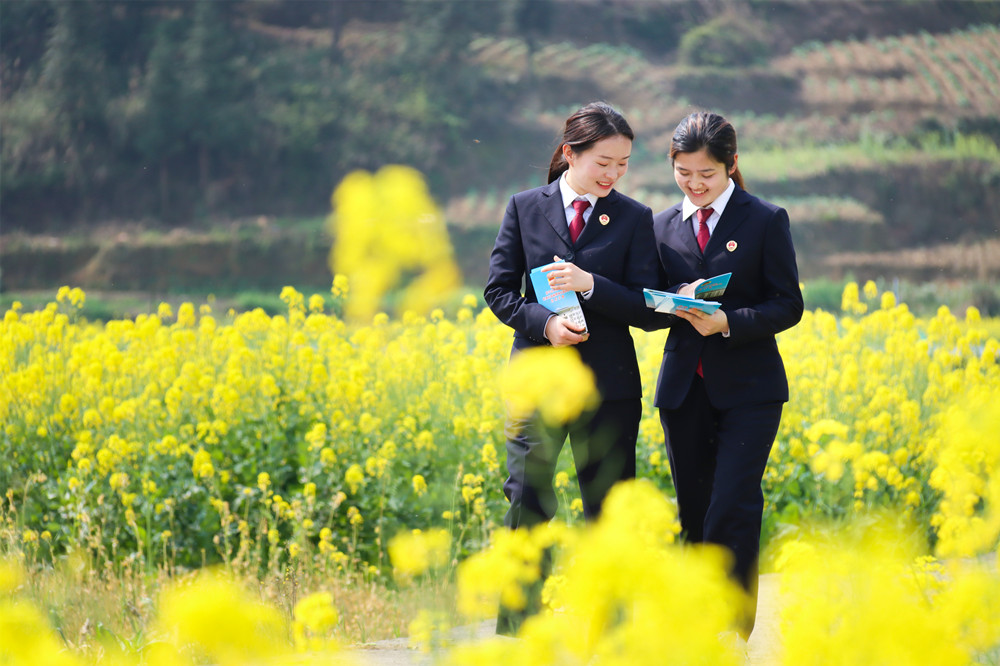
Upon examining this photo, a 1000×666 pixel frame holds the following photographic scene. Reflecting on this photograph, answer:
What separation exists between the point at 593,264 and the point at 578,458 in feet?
1.82

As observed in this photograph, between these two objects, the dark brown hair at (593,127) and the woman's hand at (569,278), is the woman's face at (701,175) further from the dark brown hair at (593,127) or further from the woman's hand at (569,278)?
the woman's hand at (569,278)

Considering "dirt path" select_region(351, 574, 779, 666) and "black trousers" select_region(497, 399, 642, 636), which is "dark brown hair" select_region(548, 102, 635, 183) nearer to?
"black trousers" select_region(497, 399, 642, 636)

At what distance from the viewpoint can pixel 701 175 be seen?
2.62m

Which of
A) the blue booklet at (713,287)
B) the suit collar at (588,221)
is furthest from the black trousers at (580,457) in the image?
the suit collar at (588,221)

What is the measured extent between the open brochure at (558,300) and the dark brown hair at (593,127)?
36cm

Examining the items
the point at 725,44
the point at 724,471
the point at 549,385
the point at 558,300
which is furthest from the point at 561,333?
the point at 725,44

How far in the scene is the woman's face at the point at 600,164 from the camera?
2.63 metres

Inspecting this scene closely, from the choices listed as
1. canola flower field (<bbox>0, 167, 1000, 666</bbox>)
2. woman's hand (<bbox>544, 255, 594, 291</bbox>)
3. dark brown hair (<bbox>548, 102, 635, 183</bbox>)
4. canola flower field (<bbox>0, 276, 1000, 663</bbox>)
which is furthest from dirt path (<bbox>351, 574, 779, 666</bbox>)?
dark brown hair (<bbox>548, 102, 635, 183</bbox>)

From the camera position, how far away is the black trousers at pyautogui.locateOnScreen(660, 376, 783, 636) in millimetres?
2523

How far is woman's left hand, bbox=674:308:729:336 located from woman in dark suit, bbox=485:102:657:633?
0.16 meters

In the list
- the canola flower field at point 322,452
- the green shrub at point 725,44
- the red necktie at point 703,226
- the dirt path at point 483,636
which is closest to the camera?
the dirt path at point 483,636

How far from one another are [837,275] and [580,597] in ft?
52.6

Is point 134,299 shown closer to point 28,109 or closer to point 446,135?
point 28,109

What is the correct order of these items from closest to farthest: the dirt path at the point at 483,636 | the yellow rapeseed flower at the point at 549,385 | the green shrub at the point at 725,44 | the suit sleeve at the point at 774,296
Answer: the yellow rapeseed flower at the point at 549,385, the dirt path at the point at 483,636, the suit sleeve at the point at 774,296, the green shrub at the point at 725,44
